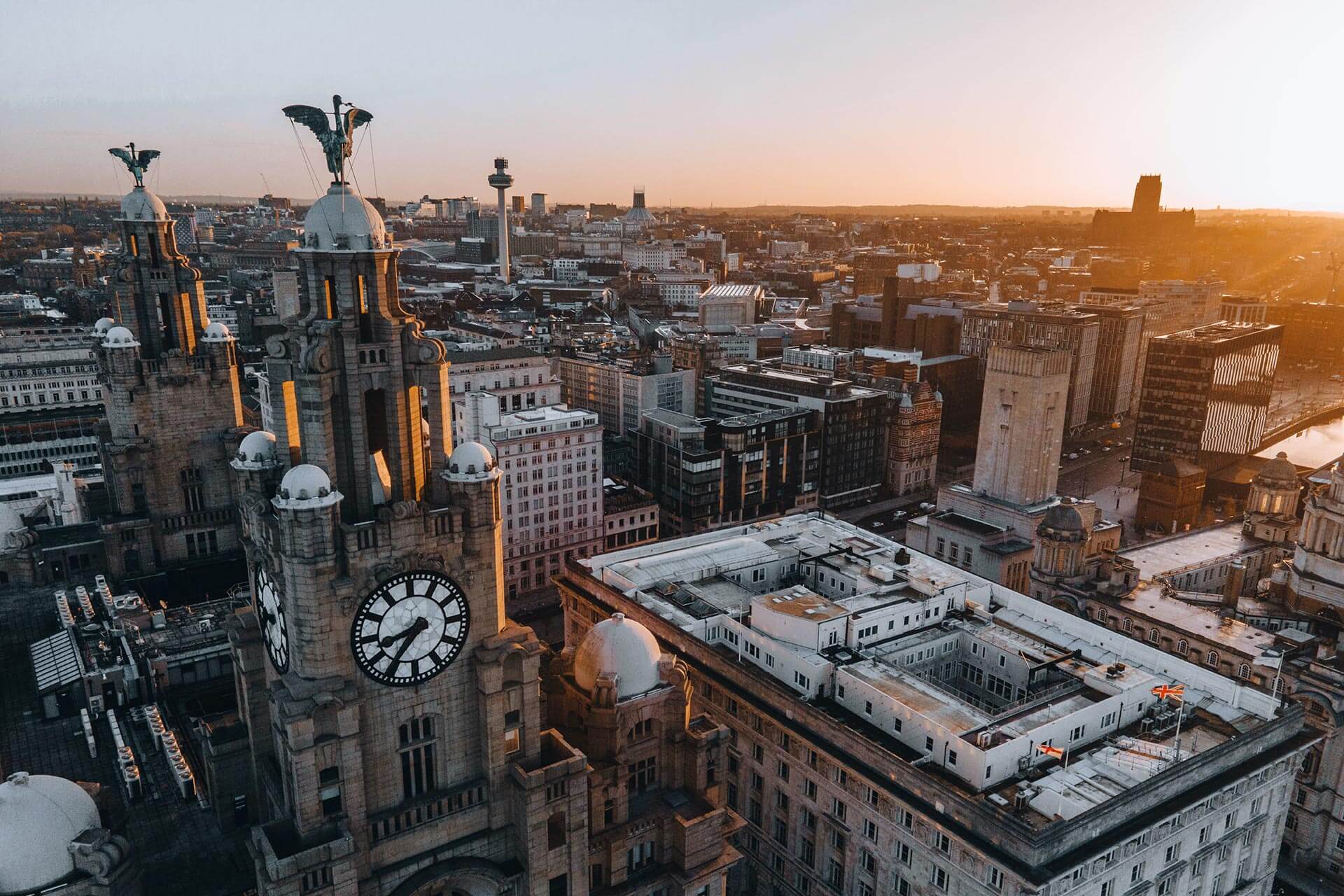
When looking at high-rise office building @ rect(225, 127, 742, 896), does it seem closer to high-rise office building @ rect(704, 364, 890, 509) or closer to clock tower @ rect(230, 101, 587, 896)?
clock tower @ rect(230, 101, 587, 896)

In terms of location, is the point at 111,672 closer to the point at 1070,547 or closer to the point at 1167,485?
the point at 1070,547

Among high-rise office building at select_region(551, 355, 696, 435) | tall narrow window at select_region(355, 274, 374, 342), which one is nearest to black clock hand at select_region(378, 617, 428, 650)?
tall narrow window at select_region(355, 274, 374, 342)

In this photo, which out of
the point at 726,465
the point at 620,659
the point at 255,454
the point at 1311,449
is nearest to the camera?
the point at 255,454

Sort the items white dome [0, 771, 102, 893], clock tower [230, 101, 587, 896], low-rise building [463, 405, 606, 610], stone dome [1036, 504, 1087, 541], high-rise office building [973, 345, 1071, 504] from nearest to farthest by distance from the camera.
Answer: white dome [0, 771, 102, 893], clock tower [230, 101, 587, 896], stone dome [1036, 504, 1087, 541], low-rise building [463, 405, 606, 610], high-rise office building [973, 345, 1071, 504]

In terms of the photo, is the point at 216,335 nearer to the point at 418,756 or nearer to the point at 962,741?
the point at 418,756

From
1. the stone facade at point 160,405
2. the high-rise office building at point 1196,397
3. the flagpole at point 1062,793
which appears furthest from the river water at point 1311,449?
the stone facade at point 160,405

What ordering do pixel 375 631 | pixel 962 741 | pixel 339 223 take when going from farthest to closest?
pixel 962 741 → pixel 375 631 → pixel 339 223

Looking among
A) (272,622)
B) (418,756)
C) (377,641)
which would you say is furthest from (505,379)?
(377,641)

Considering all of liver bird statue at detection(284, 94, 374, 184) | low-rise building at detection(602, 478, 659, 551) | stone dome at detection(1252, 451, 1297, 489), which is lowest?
low-rise building at detection(602, 478, 659, 551)
